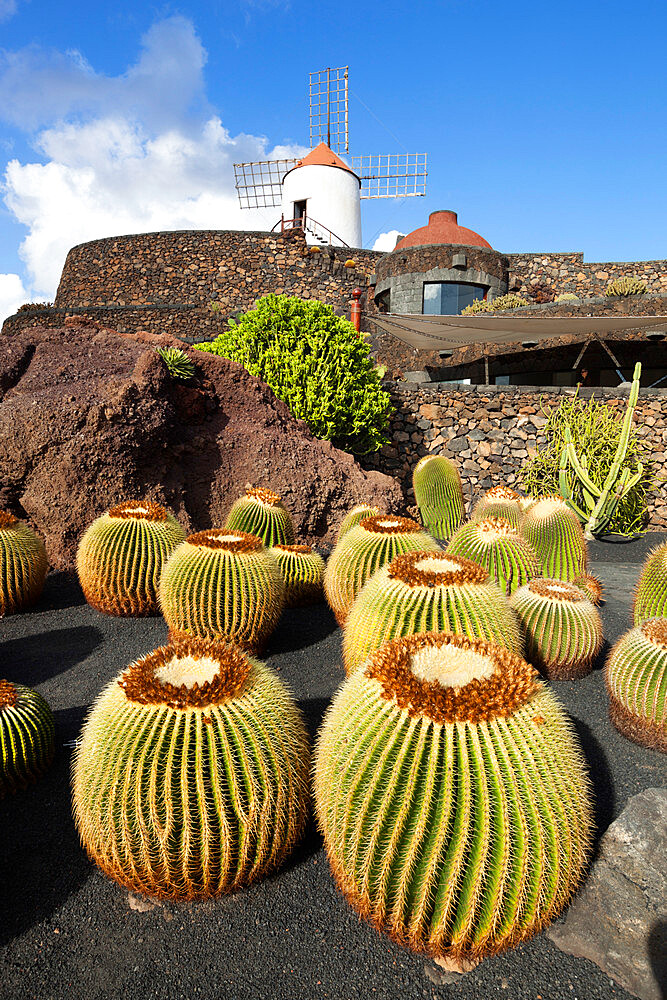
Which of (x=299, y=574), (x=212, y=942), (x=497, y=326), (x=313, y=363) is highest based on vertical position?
(x=497, y=326)

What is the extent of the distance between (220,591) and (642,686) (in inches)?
102

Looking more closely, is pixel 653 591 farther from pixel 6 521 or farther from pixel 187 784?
pixel 6 521

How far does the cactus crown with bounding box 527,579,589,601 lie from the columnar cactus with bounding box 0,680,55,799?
121 inches

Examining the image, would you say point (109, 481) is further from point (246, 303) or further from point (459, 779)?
point (246, 303)

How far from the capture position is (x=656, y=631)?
3.26 metres

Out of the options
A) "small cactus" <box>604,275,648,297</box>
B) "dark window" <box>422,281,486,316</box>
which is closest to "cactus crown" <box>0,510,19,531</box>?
"dark window" <box>422,281,486,316</box>

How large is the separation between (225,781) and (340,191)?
30933 mm

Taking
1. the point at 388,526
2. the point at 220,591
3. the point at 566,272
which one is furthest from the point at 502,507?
the point at 566,272

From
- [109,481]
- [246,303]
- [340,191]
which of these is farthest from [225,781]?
[340,191]

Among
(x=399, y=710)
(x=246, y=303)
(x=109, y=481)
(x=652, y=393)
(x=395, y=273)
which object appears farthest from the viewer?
(x=246, y=303)

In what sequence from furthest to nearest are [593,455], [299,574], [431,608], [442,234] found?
[442,234], [593,455], [299,574], [431,608]

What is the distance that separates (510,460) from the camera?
413 inches

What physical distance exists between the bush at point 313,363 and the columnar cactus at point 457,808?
23.6ft

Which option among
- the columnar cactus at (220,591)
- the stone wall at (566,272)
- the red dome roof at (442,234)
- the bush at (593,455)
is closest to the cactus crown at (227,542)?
the columnar cactus at (220,591)
